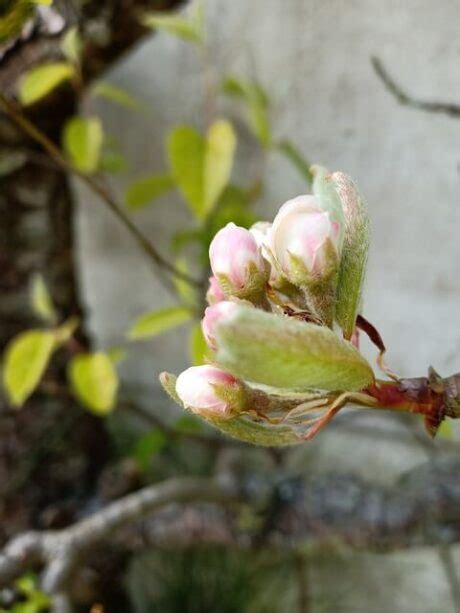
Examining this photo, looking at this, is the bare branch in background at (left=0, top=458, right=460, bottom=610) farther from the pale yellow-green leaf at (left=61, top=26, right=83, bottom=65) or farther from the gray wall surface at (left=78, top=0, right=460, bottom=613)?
the pale yellow-green leaf at (left=61, top=26, right=83, bottom=65)

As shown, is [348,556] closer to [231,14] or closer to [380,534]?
[380,534]

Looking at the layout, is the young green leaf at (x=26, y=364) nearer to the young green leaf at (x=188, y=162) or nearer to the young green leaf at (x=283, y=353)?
the young green leaf at (x=188, y=162)

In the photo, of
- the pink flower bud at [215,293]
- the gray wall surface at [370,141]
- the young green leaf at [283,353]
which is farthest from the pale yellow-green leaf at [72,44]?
the young green leaf at [283,353]

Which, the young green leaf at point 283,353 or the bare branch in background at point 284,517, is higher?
the young green leaf at point 283,353

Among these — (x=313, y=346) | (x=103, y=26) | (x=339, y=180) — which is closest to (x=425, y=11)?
(x=103, y=26)

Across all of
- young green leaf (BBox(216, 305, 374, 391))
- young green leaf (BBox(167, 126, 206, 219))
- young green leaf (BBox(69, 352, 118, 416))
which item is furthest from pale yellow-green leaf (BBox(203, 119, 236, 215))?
young green leaf (BBox(216, 305, 374, 391))

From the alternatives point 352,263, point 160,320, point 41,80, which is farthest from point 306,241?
point 41,80

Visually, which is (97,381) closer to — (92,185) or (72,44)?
(92,185)
